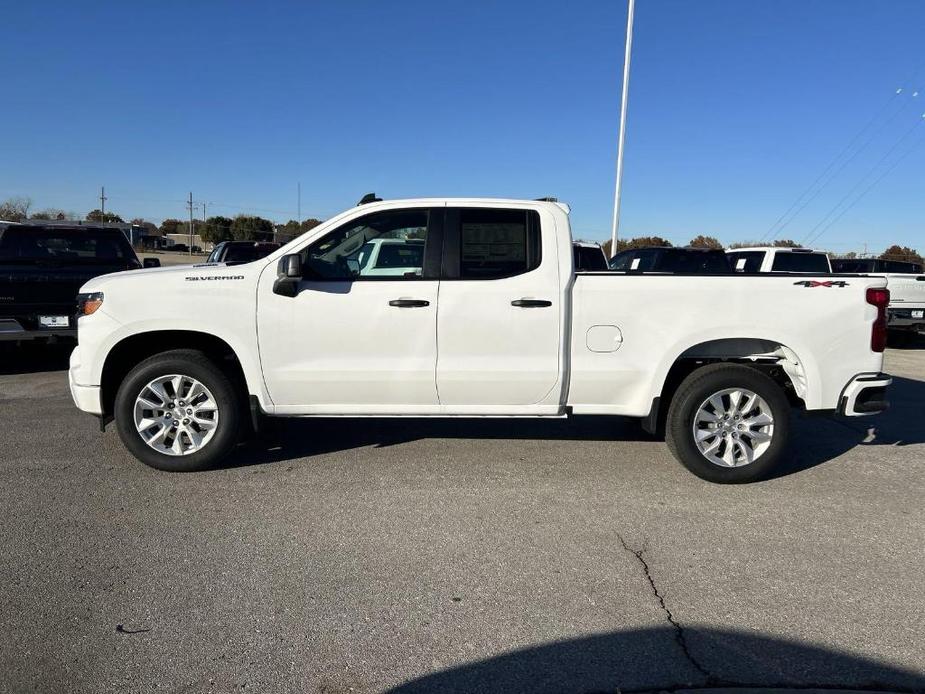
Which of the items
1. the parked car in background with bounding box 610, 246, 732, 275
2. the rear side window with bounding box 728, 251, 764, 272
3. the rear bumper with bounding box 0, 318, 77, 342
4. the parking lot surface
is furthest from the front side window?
the rear side window with bounding box 728, 251, 764, 272

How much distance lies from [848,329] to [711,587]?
2.47 m

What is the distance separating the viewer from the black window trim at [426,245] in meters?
4.80

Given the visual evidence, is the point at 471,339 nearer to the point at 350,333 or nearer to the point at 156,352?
the point at 350,333

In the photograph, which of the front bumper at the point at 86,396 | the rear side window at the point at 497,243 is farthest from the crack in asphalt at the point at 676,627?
the front bumper at the point at 86,396

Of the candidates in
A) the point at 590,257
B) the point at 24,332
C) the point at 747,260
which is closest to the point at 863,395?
the point at 590,257

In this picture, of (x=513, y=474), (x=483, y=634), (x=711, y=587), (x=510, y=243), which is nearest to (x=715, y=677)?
(x=711, y=587)

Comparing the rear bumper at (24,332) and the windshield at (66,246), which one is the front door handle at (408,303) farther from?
the windshield at (66,246)

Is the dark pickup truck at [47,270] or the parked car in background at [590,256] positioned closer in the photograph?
the dark pickup truck at [47,270]

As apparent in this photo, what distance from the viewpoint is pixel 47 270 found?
843 centimetres

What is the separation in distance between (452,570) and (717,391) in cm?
251

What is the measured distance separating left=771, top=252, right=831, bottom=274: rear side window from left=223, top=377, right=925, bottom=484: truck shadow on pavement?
695cm

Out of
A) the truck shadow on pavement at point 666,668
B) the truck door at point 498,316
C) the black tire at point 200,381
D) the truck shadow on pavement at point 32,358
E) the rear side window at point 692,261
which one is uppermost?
the rear side window at point 692,261

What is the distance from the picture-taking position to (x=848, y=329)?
4.77 m

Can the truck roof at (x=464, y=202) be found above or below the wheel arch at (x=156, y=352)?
above
